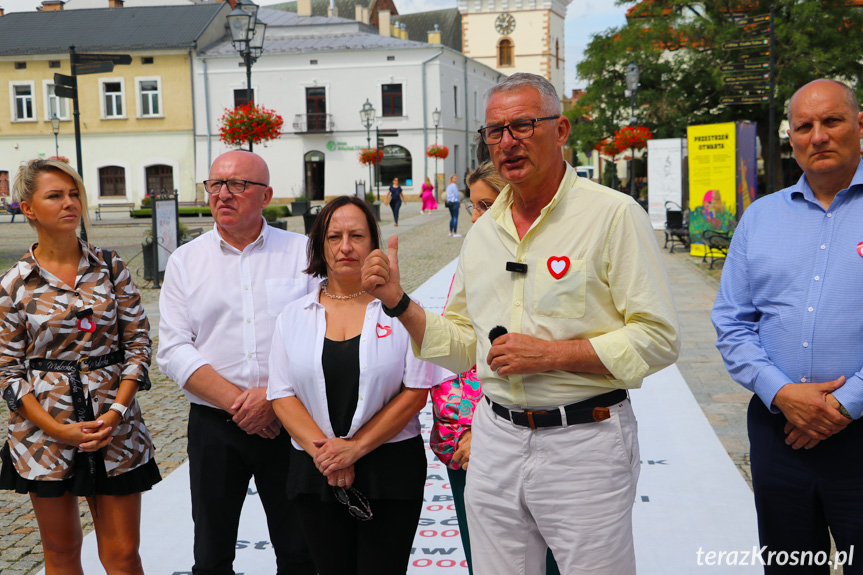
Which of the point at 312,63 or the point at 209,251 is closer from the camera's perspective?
the point at 209,251

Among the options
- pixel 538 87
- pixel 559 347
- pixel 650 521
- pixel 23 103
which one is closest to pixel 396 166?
pixel 23 103

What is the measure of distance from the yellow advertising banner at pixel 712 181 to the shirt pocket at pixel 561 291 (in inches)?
591

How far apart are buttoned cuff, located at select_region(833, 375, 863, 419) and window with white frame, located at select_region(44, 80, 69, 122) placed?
51.7 meters

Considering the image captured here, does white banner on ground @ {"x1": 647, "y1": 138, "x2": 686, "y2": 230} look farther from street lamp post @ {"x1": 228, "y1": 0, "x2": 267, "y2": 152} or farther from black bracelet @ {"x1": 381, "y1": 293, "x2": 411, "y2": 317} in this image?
black bracelet @ {"x1": 381, "y1": 293, "x2": 411, "y2": 317}

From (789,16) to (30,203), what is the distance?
31304 millimetres

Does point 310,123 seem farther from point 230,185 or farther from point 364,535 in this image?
point 364,535

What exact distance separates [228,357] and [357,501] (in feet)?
2.69

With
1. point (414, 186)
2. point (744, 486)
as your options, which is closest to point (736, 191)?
point (744, 486)

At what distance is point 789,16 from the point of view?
97.7 ft

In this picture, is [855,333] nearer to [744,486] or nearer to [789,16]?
[744,486]

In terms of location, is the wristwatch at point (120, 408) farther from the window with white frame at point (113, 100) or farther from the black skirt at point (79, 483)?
the window with white frame at point (113, 100)

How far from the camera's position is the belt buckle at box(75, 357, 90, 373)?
10.6 ft

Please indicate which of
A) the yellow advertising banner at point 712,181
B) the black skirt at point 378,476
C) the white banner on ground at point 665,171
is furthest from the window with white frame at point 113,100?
the black skirt at point 378,476

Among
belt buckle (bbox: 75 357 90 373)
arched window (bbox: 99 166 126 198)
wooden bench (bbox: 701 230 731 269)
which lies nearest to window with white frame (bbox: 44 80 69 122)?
arched window (bbox: 99 166 126 198)
